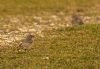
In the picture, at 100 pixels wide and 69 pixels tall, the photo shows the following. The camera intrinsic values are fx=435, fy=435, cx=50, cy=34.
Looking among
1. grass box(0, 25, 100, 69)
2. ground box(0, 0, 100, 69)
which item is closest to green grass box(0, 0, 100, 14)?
ground box(0, 0, 100, 69)

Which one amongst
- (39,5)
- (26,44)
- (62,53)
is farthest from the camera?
(39,5)

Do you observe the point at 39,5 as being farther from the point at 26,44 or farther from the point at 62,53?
the point at 62,53

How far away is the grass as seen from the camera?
15531 millimetres

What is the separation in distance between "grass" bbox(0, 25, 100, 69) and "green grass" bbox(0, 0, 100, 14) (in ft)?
42.1

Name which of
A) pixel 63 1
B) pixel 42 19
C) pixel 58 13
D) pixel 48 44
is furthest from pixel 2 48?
pixel 63 1

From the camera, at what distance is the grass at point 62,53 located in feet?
51.0

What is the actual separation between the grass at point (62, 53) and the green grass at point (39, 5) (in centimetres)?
1283

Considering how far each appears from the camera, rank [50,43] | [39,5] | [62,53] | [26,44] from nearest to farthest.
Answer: [62,53] < [26,44] < [50,43] < [39,5]

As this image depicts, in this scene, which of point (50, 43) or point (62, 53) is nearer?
point (62, 53)

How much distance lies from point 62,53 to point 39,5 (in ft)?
59.6

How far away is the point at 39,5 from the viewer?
1379 inches

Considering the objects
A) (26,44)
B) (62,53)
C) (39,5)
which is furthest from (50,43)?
(39,5)

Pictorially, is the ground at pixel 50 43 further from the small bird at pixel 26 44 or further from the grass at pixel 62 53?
the small bird at pixel 26 44

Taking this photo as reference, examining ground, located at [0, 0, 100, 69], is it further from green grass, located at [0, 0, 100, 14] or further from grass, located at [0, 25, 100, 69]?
green grass, located at [0, 0, 100, 14]
